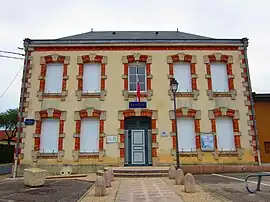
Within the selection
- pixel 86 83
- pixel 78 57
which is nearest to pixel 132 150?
pixel 86 83

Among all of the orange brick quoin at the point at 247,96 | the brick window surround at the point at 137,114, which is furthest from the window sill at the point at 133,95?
the orange brick quoin at the point at 247,96

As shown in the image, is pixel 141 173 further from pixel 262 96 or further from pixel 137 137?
pixel 262 96

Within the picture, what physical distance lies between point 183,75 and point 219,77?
189 centimetres

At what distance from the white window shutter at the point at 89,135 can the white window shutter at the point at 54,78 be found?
219cm

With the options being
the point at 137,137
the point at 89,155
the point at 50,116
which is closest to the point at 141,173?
the point at 137,137

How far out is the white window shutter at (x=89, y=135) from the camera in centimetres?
1110

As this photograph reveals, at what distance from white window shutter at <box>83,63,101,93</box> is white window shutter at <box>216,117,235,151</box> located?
6.31 m

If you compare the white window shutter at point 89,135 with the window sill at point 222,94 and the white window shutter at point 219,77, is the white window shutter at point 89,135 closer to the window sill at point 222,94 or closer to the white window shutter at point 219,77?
the window sill at point 222,94

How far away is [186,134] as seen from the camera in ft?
37.1

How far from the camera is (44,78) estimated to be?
11.8m

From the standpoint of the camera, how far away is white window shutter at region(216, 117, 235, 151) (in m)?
11.2

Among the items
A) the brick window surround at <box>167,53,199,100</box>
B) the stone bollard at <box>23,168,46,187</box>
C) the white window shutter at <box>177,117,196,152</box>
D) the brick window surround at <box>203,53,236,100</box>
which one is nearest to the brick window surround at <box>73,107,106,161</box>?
the stone bollard at <box>23,168,46,187</box>

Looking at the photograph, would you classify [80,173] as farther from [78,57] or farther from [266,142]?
[266,142]

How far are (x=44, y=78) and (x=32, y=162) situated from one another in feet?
13.6
